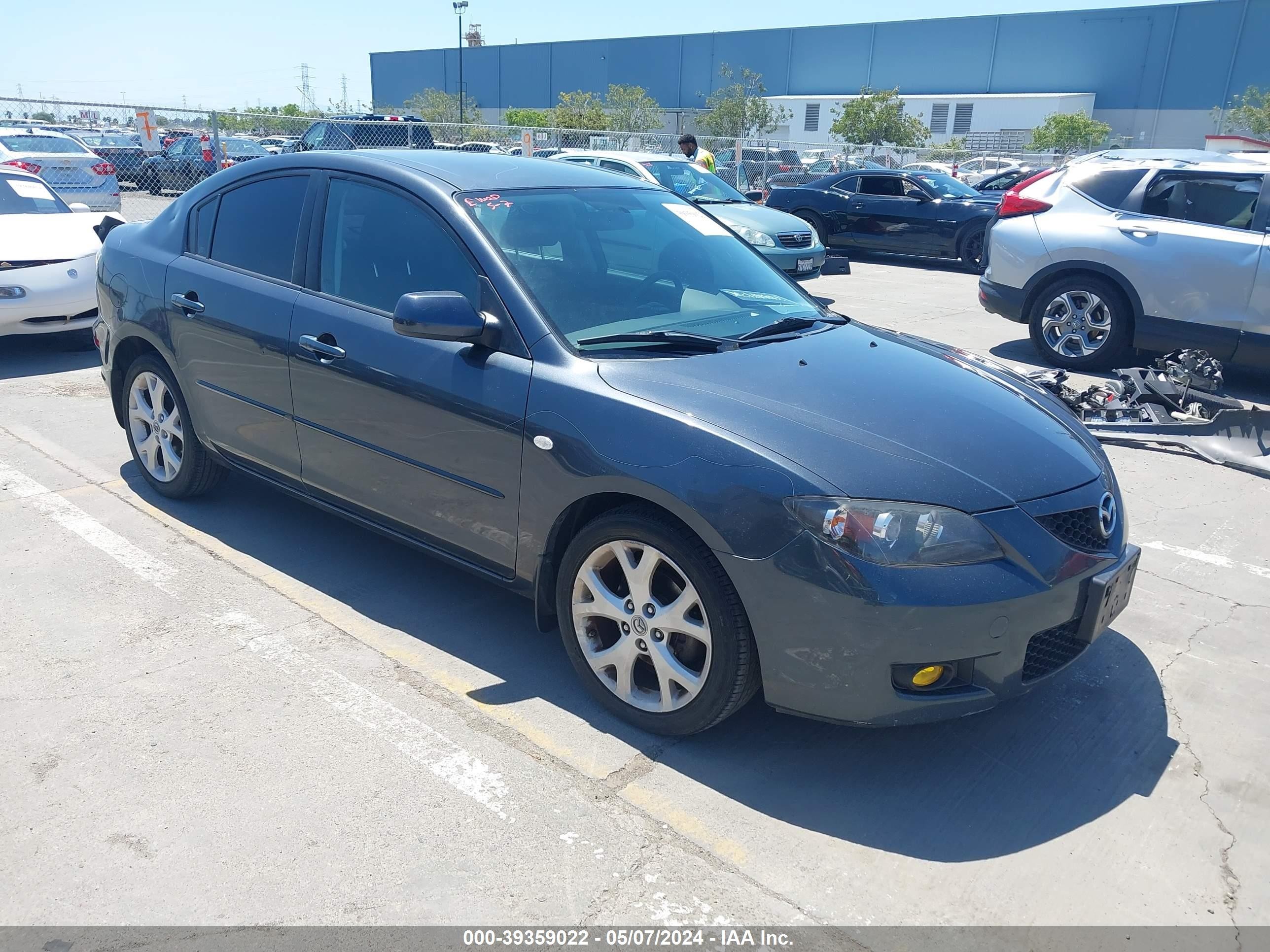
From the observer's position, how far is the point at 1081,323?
849 cm

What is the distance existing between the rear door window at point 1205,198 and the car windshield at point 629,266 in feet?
17.2

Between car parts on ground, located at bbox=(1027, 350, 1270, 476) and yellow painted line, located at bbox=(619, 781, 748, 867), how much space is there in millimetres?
Answer: 4328

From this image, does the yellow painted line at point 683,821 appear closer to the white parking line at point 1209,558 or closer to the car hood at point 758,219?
the white parking line at point 1209,558

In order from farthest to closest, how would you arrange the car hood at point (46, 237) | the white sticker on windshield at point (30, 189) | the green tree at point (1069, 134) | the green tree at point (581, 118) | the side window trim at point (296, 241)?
the green tree at point (1069, 134)
the green tree at point (581, 118)
the white sticker on windshield at point (30, 189)
the car hood at point (46, 237)
the side window trim at point (296, 241)

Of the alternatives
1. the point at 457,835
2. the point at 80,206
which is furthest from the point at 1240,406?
the point at 80,206

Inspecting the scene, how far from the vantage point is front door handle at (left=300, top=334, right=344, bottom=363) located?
153 inches

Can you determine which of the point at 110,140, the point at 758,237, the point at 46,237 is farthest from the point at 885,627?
the point at 110,140

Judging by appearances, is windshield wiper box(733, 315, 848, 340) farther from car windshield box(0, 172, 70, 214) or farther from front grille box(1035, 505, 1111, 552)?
car windshield box(0, 172, 70, 214)

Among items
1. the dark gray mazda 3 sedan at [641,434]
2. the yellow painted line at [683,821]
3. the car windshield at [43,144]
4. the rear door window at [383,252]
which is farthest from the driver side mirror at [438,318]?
the car windshield at [43,144]

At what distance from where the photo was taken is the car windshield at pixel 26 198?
8.95m

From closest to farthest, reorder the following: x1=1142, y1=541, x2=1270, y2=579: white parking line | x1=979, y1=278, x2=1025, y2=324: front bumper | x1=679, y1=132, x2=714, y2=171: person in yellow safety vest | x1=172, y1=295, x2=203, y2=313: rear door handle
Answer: x1=172, y1=295, x2=203, y2=313: rear door handle < x1=1142, y1=541, x2=1270, y2=579: white parking line < x1=979, y1=278, x2=1025, y2=324: front bumper < x1=679, y1=132, x2=714, y2=171: person in yellow safety vest

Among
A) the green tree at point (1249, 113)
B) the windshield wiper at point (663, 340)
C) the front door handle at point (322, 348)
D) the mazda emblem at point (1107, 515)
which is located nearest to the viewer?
the mazda emblem at point (1107, 515)

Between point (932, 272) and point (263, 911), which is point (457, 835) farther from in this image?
point (932, 272)

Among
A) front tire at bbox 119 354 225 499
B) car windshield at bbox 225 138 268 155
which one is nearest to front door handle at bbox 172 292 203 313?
front tire at bbox 119 354 225 499
